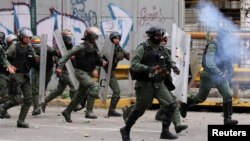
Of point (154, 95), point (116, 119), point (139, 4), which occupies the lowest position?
point (116, 119)

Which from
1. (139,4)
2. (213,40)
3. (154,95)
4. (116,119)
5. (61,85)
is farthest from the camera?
(139,4)

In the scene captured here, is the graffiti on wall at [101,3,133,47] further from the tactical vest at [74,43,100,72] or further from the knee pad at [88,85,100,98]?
the knee pad at [88,85,100,98]

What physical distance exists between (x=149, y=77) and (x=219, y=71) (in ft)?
6.38

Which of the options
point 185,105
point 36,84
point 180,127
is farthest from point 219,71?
point 36,84

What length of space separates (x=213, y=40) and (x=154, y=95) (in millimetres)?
2154

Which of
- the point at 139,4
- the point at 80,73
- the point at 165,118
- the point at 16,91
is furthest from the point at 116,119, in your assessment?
the point at 139,4

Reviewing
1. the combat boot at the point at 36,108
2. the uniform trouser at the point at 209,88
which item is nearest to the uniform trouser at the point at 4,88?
the combat boot at the point at 36,108

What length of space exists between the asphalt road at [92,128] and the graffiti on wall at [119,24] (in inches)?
161

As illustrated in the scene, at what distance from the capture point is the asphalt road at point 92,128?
10.5 meters

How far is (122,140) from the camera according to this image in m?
10.0

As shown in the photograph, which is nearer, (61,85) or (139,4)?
(61,85)

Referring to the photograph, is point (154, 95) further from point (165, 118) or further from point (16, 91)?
point (16, 91)

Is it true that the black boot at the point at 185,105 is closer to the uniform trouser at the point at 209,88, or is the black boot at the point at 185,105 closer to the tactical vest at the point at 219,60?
the uniform trouser at the point at 209,88

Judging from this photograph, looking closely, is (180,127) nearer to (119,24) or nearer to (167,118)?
(167,118)
